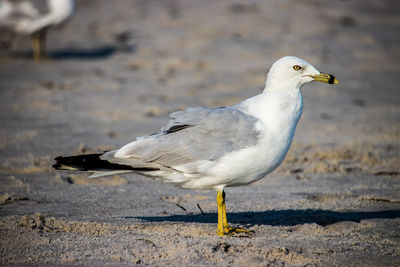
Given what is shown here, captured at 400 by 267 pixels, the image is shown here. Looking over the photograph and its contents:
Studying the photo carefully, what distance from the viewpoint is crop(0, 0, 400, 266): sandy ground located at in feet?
11.6

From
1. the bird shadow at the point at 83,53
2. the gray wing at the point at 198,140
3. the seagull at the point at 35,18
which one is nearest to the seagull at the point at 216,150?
the gray wing at the point at 198,140

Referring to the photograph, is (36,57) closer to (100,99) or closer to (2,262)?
(100,99)

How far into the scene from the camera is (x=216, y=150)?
370 centimetres

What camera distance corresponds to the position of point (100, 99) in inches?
317

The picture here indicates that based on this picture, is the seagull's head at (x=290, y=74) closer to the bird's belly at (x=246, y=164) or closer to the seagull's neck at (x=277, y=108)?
the seagull's neck at (x=277, y=108)

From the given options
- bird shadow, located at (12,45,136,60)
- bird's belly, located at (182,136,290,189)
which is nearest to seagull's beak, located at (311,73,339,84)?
bird's belly, located at (182,136,290,189)

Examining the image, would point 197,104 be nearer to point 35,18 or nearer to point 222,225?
point 222,225

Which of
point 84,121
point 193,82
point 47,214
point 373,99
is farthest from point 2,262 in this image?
point 373,99

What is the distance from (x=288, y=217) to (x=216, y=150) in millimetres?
993

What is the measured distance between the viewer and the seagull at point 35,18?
1078 cm

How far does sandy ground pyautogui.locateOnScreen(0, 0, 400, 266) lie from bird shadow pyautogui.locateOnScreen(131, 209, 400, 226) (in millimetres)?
20

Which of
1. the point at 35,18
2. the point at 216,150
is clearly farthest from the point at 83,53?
the point at 216,150

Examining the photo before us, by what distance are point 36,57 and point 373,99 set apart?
6.29 metres

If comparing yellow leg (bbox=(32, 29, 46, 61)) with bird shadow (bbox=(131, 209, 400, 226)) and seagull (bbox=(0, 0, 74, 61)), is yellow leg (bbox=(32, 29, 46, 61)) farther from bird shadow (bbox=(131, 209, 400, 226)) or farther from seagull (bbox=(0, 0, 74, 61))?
bird shadow (bbox=(131, 209, 400, 226))
